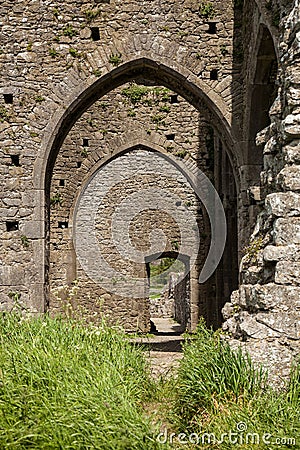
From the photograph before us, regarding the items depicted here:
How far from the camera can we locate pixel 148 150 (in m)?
13.1

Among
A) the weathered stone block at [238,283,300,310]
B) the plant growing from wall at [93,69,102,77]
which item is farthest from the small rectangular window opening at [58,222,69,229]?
the weathered stone block at [238,283,300,310]

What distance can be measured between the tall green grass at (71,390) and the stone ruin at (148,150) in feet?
2.01

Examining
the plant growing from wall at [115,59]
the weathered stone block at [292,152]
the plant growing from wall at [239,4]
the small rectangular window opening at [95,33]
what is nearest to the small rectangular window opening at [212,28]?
the plant growing from wall at [239,4]

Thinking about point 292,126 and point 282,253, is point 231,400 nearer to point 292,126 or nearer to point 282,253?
point 282,253

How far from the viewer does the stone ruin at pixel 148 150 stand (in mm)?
4371

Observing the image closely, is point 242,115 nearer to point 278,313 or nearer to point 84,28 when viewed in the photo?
point 84,28

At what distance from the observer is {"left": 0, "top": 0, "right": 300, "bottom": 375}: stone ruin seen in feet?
14.3

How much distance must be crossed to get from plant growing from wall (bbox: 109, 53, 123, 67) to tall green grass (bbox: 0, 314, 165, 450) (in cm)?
A: 433

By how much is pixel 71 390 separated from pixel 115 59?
222 inches

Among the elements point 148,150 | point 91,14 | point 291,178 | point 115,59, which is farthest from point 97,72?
point 148,150

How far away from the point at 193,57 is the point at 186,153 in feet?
15.8

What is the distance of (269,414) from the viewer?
317cm

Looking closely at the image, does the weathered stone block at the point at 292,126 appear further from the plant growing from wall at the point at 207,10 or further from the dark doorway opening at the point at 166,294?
the dark doorway opening at the point at 166,294

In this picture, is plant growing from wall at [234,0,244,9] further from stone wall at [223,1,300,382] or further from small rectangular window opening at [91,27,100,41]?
stone wall at [223,1,300,382]
